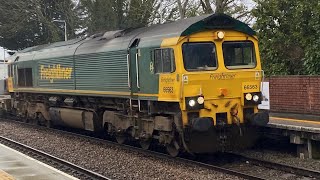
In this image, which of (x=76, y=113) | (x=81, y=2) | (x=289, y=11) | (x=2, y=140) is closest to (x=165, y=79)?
(x=76, y=113)

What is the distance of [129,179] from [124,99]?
12.7 ft

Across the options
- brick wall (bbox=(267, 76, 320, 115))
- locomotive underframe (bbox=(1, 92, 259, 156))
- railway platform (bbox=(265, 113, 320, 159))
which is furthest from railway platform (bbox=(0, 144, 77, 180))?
brick wall (bbox=(267, 76, 320, 115))

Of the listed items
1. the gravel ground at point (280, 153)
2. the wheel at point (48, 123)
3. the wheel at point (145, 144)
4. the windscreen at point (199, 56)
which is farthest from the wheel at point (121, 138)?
the wheel at point (48, 123)

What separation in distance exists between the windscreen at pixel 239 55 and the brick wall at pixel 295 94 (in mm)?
4571

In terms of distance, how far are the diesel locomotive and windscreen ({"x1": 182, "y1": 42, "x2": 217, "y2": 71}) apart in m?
0.02

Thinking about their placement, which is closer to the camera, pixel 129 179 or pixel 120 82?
pixel 129 179

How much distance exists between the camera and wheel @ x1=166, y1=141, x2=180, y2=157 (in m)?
11.5

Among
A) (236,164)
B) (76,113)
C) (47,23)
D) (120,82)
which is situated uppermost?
(47,23)

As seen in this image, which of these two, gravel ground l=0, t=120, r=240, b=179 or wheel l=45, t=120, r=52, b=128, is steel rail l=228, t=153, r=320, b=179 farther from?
wheel l=45, t=120, r=52, b=128

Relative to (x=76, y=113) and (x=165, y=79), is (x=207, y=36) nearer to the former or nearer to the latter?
(x=165, y=79)

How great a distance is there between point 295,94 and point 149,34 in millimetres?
6641

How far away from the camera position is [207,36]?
445 inches

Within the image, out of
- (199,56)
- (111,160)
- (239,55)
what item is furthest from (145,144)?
(239,55)

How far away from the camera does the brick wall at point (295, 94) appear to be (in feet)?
51.6
